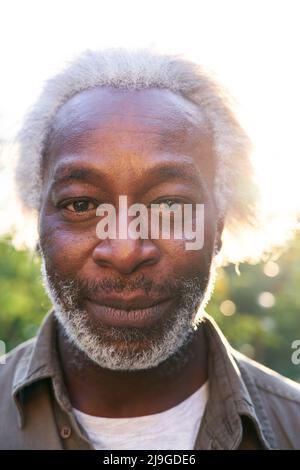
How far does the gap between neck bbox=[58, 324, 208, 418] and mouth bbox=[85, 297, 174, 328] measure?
0.33m

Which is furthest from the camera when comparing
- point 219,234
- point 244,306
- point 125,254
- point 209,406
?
point 244,306

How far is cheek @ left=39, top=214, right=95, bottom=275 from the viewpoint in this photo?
251cm

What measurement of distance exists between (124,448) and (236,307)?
13.4 ft

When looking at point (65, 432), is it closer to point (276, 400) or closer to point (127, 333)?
point (127, 333)

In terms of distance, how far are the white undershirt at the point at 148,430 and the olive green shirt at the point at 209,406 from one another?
61 mm

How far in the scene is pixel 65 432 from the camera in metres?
2.49

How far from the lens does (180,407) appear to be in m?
2.66

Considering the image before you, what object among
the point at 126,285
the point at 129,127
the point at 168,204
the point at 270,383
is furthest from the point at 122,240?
the point at 270,383

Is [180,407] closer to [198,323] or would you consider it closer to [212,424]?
[212,424]

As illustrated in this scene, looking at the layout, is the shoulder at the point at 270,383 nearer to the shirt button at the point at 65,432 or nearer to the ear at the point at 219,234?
the ear at the point at 219,234

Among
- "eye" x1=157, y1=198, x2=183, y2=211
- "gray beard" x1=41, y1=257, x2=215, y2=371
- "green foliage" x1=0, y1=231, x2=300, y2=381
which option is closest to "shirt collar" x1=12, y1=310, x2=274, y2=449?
"gray beard" x1=41, y1=257, x2=215, y2=371

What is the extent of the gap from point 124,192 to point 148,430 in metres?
0.96

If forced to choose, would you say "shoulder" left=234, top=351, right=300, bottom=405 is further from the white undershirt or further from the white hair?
the white hair
